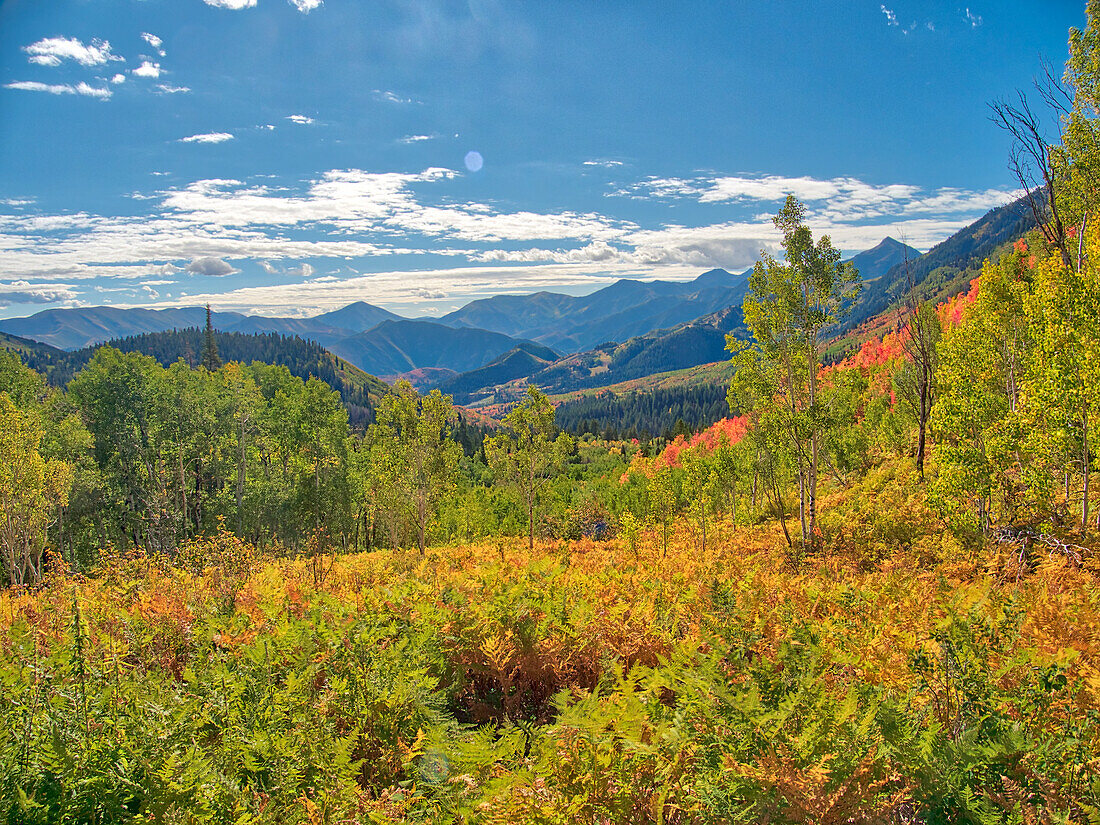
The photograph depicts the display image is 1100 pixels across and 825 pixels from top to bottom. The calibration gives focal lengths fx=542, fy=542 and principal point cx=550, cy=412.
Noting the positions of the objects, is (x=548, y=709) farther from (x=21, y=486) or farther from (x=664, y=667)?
(x=21, y=486)

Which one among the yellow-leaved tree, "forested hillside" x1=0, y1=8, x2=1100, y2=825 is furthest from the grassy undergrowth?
the yellow-leaved tree

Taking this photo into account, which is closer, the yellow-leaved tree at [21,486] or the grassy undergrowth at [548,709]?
the grassy undergrowth at [548,709]

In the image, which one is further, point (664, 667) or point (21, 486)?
point (21, 486)

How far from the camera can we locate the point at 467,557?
43.0 feet

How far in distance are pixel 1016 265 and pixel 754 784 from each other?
40.0 m

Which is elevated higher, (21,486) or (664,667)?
(664,667)

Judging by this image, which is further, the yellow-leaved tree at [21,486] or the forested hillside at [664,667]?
the yellow-leaved tree at [21,486]

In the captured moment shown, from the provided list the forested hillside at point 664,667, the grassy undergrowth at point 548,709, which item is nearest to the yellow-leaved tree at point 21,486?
the forested hillside at point 664,667

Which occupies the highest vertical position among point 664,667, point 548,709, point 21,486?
point 664,667

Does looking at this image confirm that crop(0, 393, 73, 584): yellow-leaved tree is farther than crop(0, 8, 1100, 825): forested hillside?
Yes

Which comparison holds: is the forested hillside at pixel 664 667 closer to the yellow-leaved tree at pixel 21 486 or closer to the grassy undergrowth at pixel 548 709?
the grassy undergrowth at pixel 548 709

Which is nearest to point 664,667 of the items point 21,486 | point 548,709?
point 548,709

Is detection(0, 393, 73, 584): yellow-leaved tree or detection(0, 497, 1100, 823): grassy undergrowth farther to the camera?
detection(0, 393, 73, 584): yellow-leaved tree

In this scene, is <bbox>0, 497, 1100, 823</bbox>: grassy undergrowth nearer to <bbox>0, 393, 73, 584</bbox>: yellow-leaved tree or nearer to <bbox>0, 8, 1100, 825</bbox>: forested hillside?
<bbox>0, 8, 1100, 825</bbox>: forested hillside
